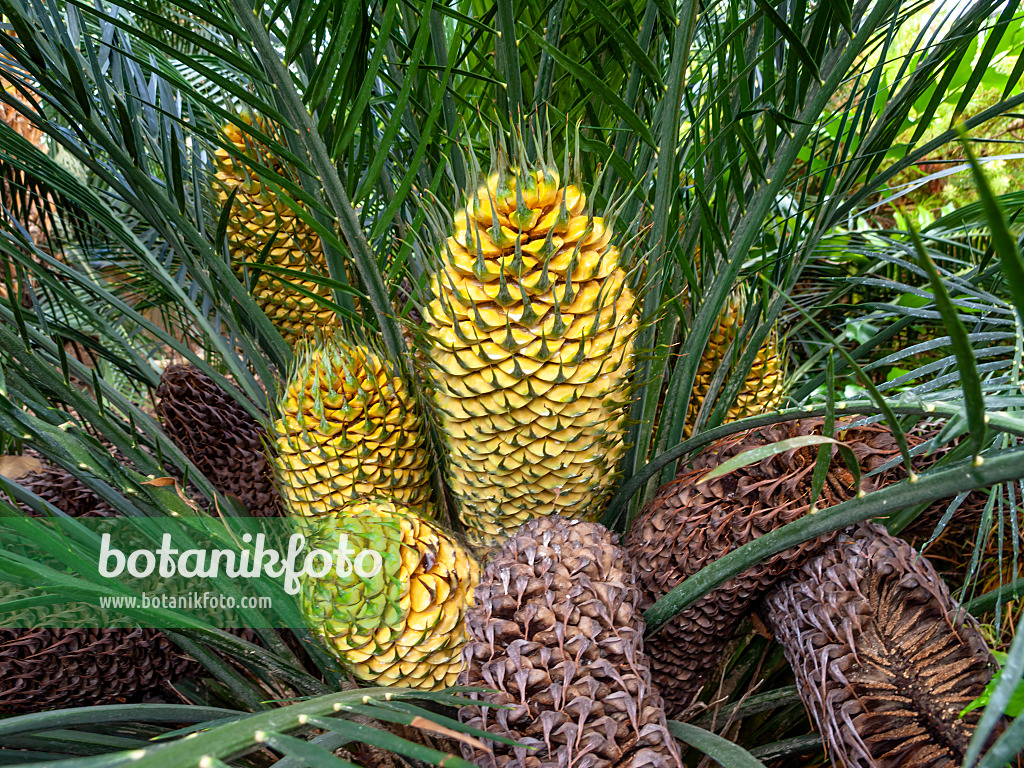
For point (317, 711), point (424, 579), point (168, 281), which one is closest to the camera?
point (317, 711)

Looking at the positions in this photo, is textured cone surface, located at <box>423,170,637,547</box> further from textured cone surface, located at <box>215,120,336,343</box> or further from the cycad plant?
textured cone surface, located at <box>215,120,336,343</box>

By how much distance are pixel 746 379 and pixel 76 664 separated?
1.86 feet

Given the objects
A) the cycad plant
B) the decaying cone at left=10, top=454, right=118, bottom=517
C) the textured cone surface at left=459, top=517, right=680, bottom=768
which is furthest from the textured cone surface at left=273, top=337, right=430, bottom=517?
the decaying cone at left=10, top=454, right=118, bottom=517

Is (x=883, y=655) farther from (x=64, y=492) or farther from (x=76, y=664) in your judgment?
(x=64, y=492)

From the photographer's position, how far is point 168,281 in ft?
1.95

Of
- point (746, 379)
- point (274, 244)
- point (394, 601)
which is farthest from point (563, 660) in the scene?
point (274, 244)

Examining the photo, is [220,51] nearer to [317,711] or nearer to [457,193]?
[457,193]

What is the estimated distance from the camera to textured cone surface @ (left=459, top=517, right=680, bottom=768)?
1.08 ft

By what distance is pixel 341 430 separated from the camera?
45cm

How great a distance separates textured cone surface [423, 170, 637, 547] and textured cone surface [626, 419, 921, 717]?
0.08 meters

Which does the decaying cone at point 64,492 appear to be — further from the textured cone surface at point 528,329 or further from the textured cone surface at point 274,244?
the textured cone surface at point 528,329

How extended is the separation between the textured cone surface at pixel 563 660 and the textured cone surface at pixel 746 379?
0.24 metres

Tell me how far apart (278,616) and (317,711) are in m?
0.23

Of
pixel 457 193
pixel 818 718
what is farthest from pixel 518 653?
pixel 457 193
